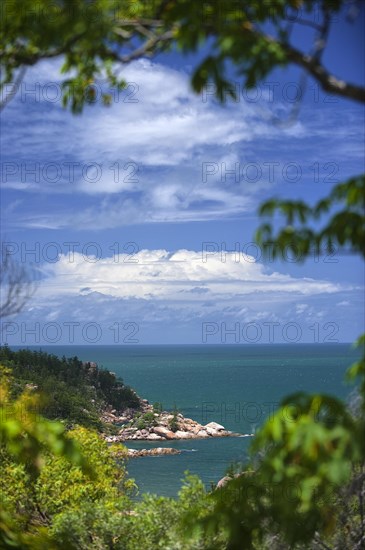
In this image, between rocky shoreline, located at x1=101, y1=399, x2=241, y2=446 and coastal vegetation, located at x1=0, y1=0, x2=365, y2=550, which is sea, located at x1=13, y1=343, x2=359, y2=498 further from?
rocky shoreline, located at x1=101, y1=399, x2=241, y2=446

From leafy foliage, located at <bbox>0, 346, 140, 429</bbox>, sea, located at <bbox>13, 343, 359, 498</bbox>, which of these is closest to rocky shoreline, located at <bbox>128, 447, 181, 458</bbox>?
sea, located at <bbox>13, 343, 359, 498</bbox>

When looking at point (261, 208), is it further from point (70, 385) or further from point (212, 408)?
point (212, 408)

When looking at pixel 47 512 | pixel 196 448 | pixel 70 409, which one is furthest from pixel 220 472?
pixel 47 512

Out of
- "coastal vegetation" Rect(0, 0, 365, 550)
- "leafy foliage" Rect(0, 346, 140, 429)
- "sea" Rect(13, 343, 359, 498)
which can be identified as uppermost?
"coastal vegetation" Rect(0, 0, 365, 550)

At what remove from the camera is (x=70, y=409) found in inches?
2440

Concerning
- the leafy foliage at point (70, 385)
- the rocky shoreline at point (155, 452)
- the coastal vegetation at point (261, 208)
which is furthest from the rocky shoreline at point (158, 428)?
the coastal vegetation at point (261, 208)

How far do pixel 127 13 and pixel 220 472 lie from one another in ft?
151

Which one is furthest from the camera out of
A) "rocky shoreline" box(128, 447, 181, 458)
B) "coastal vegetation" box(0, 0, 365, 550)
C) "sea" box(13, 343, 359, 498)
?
"rocky shoreline" box(128, 447, 181, 458)

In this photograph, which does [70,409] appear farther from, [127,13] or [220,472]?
[127,13]

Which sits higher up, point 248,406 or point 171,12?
point 171,12

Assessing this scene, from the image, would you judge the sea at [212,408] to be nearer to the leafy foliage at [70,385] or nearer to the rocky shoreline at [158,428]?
the rocky shoreline at [158,428]

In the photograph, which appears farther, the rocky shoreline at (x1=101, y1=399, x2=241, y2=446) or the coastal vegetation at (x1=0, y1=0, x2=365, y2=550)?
the rocky shoreline at (x1=101, y1=399, x2=241, y2=446)

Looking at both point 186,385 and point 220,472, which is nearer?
point 220,472

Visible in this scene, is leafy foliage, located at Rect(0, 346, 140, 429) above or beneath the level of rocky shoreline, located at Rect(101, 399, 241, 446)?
above
